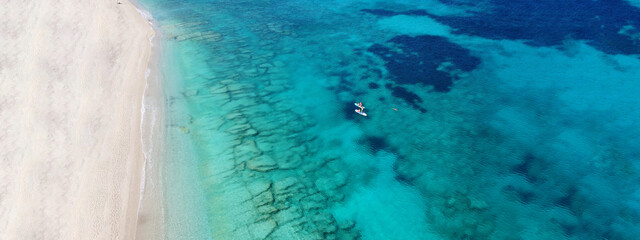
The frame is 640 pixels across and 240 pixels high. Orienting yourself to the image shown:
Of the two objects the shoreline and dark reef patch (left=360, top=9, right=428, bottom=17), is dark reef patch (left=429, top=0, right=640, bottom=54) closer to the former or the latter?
dark reef patch (left=360, top=9, right=428, bottom=17)

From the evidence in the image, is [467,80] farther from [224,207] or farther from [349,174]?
[224,207]

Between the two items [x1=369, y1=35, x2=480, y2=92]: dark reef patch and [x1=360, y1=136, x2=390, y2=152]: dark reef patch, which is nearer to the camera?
[x1=360, y1=136, x2=390, y2=152]: dark reef patch

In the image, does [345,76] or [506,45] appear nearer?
[345,76]

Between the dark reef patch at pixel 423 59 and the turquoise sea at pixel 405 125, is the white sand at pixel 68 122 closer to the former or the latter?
the turquoise sea at pixel 405 125

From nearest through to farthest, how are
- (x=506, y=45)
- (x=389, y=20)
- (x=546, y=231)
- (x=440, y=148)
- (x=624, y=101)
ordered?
(x=546, y=231), (x=440, y=148), (x=624, y=101), (x=506, y=45), (x=389, y=20)

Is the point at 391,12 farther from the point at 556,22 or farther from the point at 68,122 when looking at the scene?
the point at 68,122

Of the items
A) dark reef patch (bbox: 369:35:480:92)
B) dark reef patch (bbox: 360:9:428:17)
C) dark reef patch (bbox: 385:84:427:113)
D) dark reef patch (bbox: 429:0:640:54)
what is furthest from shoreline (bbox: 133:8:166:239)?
dark reef patch (bbox: 429:0:640:54)

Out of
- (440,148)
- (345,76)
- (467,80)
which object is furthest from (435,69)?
(440,148)
